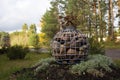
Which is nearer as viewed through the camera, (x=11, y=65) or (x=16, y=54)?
(x=11, y=65)

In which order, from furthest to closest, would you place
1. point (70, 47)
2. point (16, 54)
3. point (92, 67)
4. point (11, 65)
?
point (16, 54) < point (11, 65) < point (70, 47) < point (92, 67)

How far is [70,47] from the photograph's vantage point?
11.3 m

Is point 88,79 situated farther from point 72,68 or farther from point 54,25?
point 54,25

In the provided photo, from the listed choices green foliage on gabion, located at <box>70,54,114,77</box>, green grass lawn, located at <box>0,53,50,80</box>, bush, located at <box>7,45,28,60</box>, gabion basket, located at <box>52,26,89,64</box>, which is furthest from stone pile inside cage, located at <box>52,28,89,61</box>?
bush, located at <box>7,45,28,60</box>

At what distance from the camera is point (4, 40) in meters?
35.8

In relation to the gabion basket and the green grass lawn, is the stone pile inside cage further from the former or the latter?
the green grass lawn

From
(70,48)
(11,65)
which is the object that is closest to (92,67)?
(70,48)

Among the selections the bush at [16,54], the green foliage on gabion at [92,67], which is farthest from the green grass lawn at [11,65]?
the green foliage on gabion at [92,67]

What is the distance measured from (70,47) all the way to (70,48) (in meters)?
0.03

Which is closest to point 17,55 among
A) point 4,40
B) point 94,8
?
point 4,40

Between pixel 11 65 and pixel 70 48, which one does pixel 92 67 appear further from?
pixel 11 65

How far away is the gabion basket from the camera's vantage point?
445 inches

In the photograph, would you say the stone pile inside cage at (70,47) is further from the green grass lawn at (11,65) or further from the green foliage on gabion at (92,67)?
the green grass lawn at (11,65)

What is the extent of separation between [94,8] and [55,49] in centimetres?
3510
